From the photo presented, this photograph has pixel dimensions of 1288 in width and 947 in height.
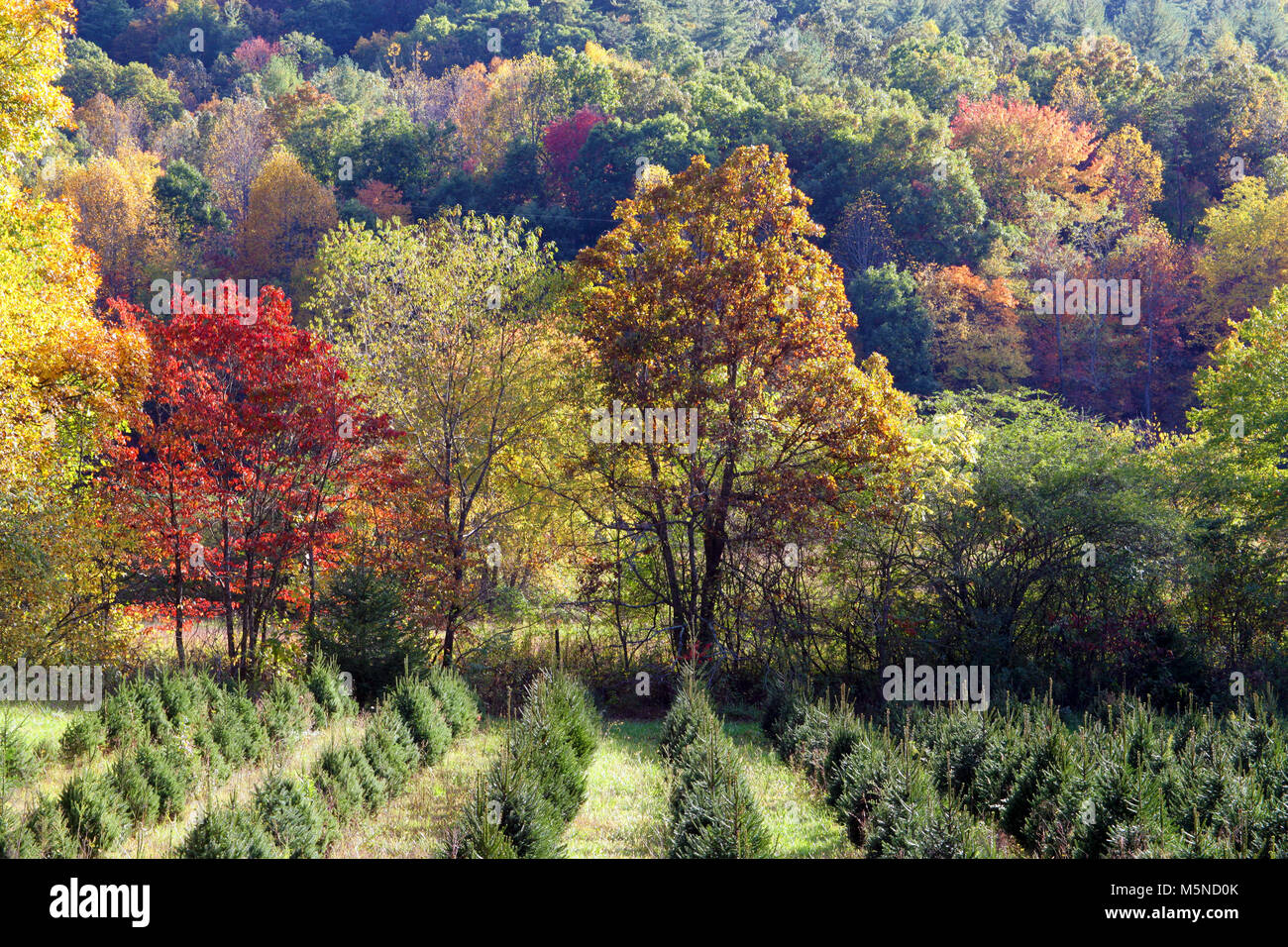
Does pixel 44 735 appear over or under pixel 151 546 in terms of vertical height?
under

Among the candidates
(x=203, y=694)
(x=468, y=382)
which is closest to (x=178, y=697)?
(x=203, y=694)

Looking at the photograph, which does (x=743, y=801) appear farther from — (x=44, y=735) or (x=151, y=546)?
(x=151, y=546)

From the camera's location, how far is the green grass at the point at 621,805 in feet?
29.0

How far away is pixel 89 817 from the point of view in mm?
8312

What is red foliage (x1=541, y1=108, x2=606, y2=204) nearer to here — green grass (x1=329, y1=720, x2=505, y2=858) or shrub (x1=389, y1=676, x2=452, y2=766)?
shrub (x1=389, y1=676, x2=452, y2=766)

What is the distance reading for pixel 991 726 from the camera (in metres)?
11.5

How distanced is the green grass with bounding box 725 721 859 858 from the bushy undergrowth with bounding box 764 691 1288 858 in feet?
0.68

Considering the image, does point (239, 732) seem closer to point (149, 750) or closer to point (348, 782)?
point (149, 750)

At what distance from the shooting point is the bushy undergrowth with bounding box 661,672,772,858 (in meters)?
7.41

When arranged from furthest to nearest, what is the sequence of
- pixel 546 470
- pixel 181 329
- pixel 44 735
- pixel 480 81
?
pixel 480 81, pixel 546 470, pixel 181 329, pixel 44 735

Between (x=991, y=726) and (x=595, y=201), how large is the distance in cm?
3718

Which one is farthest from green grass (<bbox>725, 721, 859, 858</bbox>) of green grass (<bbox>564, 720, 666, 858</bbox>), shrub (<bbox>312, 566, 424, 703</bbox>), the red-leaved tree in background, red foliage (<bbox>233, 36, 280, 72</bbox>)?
red foliage (<bbox>233, 36, 280, 72</bbox>)

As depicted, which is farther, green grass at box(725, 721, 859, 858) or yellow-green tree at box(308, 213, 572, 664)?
yellow-green tree at box(308, 213, 572, 664)
